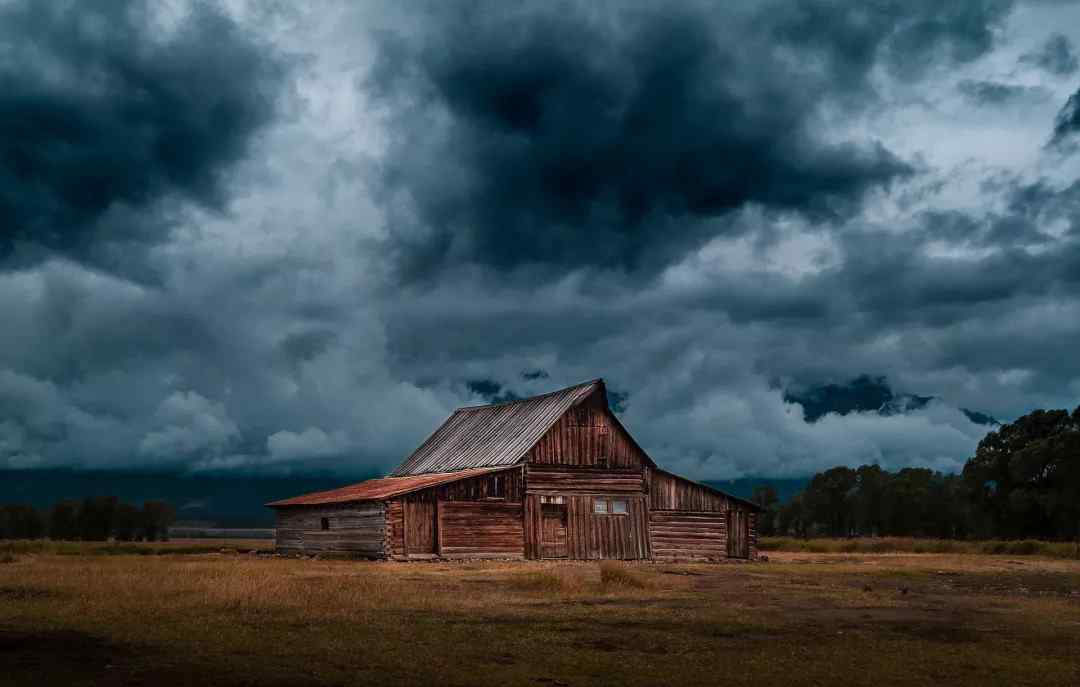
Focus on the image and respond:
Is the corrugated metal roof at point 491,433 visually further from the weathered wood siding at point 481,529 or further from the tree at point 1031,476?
the tree at point 1031,476

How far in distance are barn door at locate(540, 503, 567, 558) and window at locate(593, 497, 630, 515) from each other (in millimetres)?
1761

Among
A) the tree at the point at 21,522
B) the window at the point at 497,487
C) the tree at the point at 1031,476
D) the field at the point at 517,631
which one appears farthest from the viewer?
the tree at the point at 21,522

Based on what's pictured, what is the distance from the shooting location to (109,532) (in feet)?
313

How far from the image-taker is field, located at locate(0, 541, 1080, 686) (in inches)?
530

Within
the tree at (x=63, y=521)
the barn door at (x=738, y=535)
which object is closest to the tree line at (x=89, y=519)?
the tree at (x=63, y=521)

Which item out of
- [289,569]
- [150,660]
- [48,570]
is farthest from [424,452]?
[150,660]

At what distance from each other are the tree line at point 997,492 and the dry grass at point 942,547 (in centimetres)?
1402

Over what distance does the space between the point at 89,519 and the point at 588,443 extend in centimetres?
6208

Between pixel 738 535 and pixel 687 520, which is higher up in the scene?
pixel 687 520

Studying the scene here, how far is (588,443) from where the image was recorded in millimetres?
49562

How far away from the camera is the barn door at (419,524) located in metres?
44.0

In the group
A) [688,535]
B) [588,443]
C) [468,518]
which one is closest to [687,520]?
[688,535]

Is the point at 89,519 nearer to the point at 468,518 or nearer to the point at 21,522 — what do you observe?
the point at 21,522

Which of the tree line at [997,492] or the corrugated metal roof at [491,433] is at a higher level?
the corrugated metal roof at [491,433]
